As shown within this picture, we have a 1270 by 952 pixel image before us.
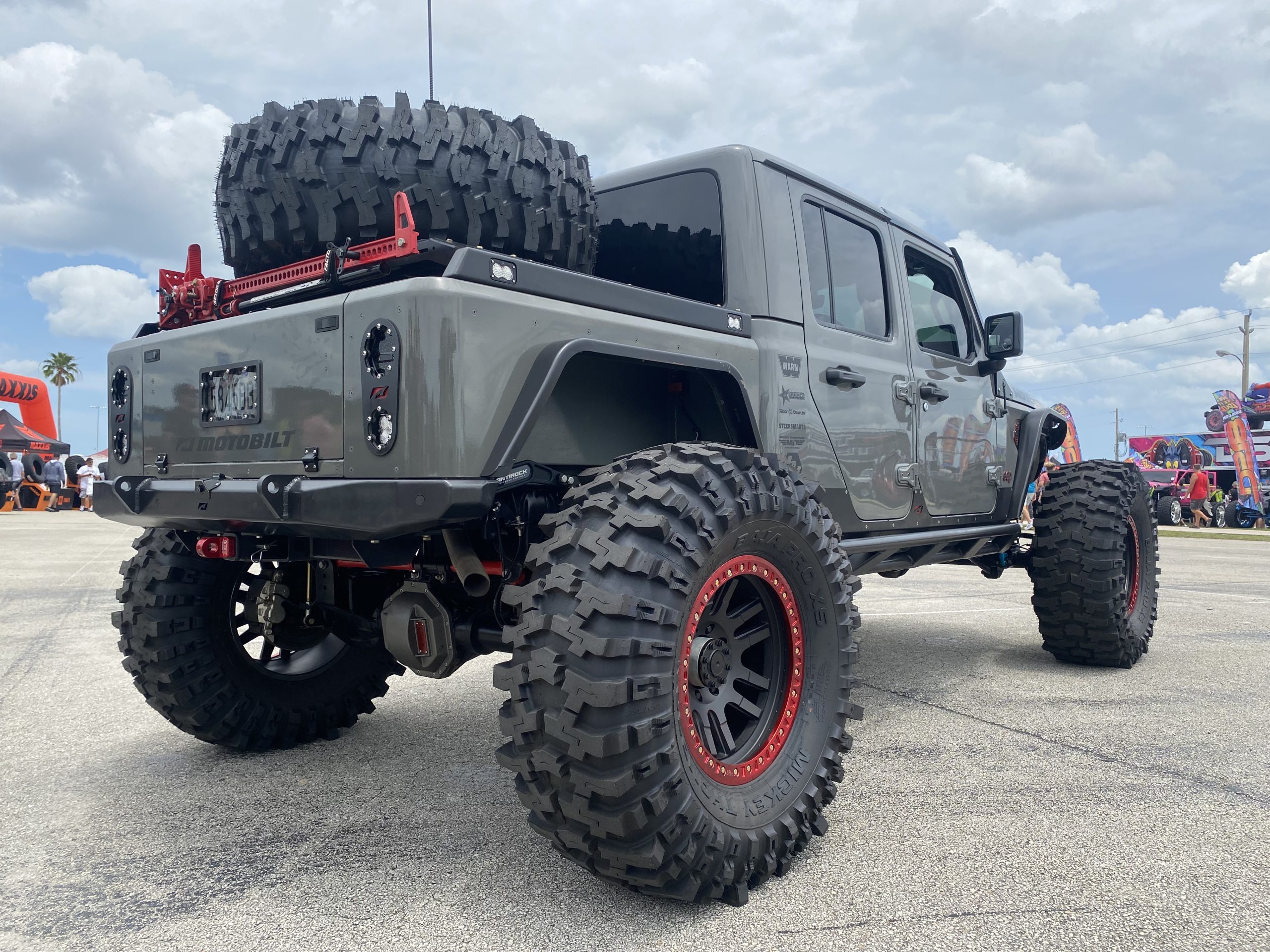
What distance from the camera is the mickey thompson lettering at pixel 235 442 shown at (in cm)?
275

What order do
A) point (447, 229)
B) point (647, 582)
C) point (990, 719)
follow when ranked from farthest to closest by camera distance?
point (990, 719), point (447, 229), point (647, 582)

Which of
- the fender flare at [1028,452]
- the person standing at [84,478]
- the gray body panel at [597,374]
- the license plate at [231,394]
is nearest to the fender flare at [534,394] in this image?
the gray body panel at [597,374]

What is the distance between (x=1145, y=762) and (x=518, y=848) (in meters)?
2.47

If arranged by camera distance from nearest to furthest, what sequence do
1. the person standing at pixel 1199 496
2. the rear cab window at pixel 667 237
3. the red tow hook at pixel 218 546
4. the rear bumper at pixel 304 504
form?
the rear bumper at pixel 304 504 < the red tow hook at pixel 218 546 < the rear cab window at pixel 667 237 < the person standing at pixel 1199 496

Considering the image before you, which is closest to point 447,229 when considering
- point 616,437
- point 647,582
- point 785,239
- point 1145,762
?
point 616,437

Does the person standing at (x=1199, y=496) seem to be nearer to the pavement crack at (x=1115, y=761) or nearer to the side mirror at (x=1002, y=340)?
the side mirror at (x=1002, y=340)

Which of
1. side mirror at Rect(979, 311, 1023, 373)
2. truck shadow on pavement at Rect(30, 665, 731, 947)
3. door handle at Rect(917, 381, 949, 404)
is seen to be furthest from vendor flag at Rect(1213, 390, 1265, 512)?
truck shadow on pavement at Rect(30, 665, 731, 947)

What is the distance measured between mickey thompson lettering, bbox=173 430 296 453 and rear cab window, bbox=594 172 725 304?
1.48 meters

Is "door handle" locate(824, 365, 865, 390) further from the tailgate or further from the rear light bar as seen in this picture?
the tailgate

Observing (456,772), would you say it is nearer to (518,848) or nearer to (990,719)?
(518,848)

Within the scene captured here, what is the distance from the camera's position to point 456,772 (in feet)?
11.7

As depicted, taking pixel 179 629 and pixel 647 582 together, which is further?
pixel 179 629

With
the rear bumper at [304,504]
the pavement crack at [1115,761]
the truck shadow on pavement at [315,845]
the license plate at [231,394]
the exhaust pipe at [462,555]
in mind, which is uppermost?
the license plate at [231,394]

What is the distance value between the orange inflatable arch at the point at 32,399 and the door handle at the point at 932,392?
36.3 m
